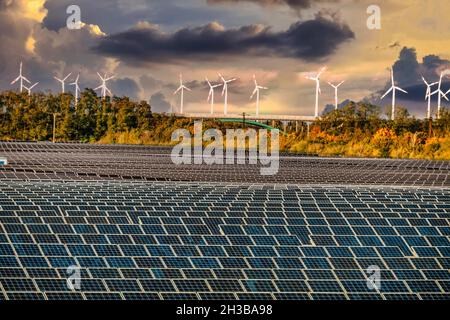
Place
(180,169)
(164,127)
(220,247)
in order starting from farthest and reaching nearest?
(164,127) < (180,169) < (220,247)

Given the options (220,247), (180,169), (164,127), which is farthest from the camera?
(164,127)

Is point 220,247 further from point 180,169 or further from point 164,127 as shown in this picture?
point 164,127

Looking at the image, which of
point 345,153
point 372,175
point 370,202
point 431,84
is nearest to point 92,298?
point 370,202

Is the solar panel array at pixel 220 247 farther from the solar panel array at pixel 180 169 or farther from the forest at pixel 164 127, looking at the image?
the forest at pixel 164 127

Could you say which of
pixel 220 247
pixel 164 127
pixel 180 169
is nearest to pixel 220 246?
pixel 220 247

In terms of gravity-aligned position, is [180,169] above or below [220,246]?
below
